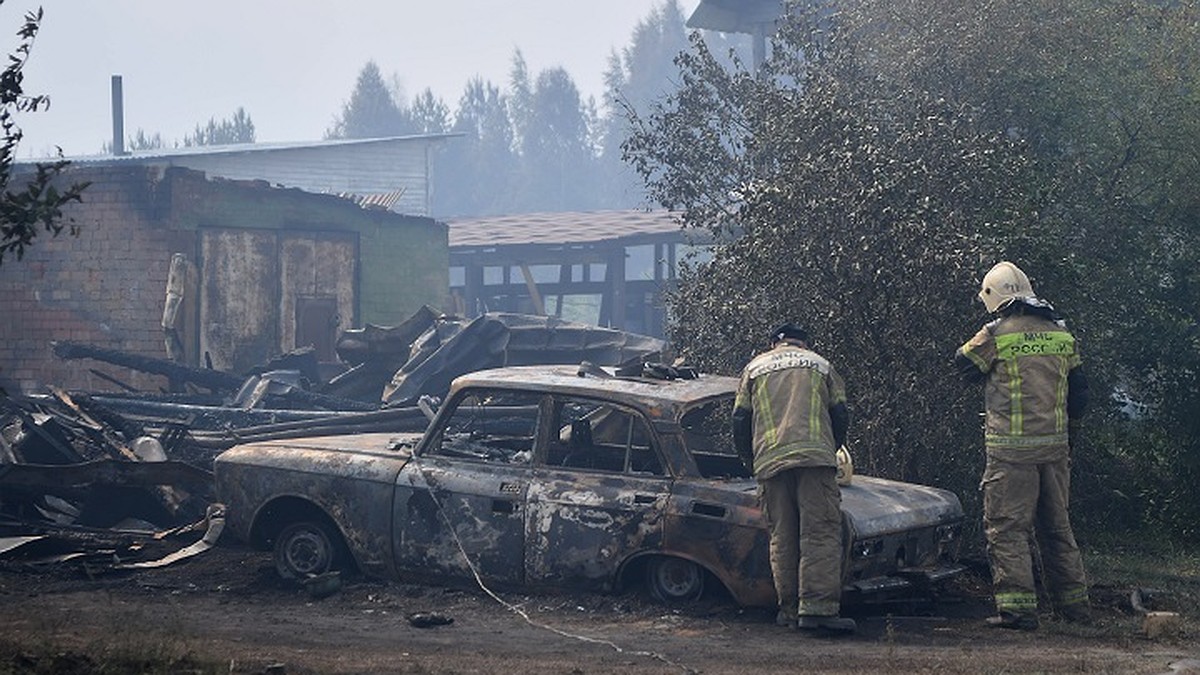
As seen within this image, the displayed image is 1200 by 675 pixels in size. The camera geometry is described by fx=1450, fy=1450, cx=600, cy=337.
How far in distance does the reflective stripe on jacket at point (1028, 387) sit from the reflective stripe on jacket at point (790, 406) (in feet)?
2.87

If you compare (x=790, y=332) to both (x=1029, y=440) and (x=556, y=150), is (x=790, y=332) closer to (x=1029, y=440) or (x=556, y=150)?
(x=1029, y=440)

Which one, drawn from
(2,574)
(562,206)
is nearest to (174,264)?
(2,574)

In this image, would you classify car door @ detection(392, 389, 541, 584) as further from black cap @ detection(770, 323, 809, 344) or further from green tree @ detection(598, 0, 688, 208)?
green tree @ detection(598, 0, 688, 208)

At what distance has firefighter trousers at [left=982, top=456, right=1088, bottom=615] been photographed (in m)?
7.80

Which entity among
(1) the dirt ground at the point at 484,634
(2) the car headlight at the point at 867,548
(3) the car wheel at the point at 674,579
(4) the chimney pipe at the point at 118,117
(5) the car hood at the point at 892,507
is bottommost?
(1) the dirt ground at the point at 484,634

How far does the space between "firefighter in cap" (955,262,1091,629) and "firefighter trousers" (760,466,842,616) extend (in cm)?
100

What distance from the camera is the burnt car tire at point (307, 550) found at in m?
8.69

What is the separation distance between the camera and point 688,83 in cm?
1495

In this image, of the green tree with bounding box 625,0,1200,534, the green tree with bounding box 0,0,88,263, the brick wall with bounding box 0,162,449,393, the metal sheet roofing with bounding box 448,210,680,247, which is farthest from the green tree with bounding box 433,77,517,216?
the green tree with bounding box 0,0,88,263

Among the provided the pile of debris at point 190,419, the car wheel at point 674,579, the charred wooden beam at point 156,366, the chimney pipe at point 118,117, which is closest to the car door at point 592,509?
the car wheel at point 674,579

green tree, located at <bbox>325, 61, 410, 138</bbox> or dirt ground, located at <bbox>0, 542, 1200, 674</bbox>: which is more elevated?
green tree, located at <bbox>325, 61, 410, 138</bbox>

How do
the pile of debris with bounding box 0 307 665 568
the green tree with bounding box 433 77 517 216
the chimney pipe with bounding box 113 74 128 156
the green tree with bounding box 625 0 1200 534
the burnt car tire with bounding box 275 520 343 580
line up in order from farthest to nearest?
the green tree with bounding box 433 77 517 216 < the chimney pipe with bounding box 113 74 128 156 < the pile of debris with bounding box 0 307 665 568 < the green tree with bounding box 625 0 1200 534 < the burnt car tire with bounding box 275 520 343 580

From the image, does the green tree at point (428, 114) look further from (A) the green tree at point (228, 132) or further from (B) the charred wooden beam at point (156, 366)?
(B) the charred wooden beam at point (156, 366)

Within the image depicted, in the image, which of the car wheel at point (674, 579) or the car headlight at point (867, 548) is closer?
the car headlight at point (867, 548)
